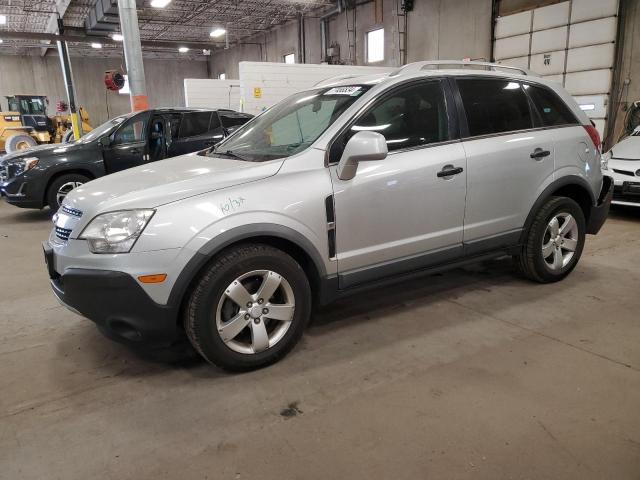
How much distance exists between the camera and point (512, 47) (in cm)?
1072

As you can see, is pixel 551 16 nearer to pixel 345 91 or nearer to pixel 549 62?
pixel 549 62

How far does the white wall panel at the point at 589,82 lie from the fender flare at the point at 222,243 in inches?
368

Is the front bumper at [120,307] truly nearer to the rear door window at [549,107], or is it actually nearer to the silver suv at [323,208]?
the silver suv at [323,208]

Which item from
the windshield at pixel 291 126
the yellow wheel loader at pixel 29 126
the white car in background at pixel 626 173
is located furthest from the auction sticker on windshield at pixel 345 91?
the yellow wheel loader at pixel 29 126

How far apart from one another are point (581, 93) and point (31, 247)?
1021 centimetres

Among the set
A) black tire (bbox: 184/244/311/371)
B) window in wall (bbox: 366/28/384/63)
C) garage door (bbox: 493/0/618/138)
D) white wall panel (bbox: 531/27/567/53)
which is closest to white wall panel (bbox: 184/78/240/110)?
window in wall (bbox: 366/28/384/63)

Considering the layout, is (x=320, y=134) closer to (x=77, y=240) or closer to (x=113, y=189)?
(x=113, y=189)

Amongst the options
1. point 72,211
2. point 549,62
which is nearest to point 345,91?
point 72,211

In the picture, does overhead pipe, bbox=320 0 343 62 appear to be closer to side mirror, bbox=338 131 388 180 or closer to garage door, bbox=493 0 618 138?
garage door, bbox=493 0 618 138

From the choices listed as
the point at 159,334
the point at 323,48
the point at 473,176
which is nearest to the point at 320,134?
the point at 473,176

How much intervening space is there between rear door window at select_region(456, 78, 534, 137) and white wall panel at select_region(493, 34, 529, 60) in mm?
8370

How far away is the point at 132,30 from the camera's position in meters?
8.27

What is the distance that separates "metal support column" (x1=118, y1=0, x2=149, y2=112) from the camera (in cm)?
820

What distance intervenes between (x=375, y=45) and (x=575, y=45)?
663cm
